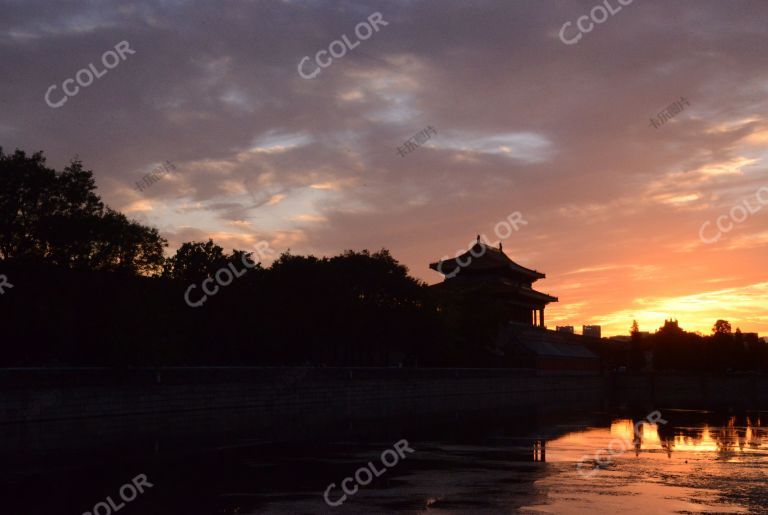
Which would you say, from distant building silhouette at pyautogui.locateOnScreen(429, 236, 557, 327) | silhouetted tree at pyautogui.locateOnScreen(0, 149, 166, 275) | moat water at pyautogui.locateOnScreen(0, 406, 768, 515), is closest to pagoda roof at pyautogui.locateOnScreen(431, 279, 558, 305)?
distant building silhouette at pyautogui.locateOnScreen(429, 236, 557, 327)

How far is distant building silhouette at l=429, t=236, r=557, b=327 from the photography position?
98.8 meters

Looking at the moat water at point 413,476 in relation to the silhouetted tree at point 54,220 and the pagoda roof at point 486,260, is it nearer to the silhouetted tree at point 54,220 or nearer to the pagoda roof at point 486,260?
the silhouetted tree at point 54,220

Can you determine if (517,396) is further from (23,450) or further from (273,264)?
(23,450)

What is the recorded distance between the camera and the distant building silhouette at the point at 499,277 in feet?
324

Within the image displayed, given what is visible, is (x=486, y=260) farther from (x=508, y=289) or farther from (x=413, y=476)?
(x=413, y=476)

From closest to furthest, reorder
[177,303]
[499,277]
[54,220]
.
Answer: [54,220] < [177,303] < [499,277]

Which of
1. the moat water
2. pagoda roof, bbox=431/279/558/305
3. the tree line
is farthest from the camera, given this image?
pagoda roof, bbox=431/279/558/305

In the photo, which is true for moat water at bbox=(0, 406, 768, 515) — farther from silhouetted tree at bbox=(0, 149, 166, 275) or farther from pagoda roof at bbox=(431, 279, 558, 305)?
pagoda roof at bbox=(431, 279, 558, 305)

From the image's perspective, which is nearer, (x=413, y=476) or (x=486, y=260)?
(x=413, y=476)

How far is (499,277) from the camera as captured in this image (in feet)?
331

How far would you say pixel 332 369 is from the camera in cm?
4897

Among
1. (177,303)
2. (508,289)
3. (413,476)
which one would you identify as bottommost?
(413,476)

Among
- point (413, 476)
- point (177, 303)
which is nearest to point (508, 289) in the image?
point (177, 303)

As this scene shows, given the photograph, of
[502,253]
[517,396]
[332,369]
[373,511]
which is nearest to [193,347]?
[332,369]
